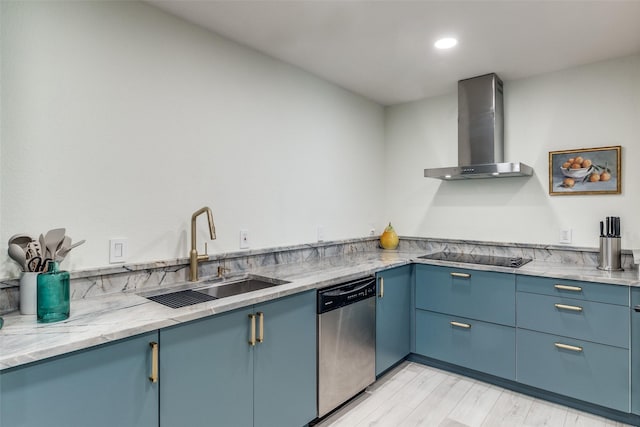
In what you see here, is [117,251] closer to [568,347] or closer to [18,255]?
[18,255]

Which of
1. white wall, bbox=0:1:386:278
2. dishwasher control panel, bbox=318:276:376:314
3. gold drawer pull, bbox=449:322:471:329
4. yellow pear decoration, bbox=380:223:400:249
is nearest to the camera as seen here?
white wall, bbox=0:1:386:278

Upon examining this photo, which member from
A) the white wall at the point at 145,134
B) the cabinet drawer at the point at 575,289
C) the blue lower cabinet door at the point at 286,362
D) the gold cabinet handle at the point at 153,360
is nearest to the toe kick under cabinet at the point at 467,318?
the cabinet drawer at the point at 575,289

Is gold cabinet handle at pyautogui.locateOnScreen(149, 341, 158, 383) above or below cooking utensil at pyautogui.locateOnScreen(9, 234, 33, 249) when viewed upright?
below

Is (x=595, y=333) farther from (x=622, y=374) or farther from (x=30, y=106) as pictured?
(x=30, y=106)

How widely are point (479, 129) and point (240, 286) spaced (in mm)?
2311

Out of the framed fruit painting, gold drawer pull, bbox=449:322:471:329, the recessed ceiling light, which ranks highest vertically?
the recessed ceiling light

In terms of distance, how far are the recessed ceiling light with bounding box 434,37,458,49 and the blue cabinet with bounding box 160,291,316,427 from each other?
185 cm

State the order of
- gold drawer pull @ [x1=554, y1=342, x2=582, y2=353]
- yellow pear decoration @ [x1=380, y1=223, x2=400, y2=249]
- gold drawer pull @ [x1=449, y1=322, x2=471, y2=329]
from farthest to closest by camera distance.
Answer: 1. yellow pear decoration @ [x1=380, y1=223, x2=400, y2=249]
2. gold drawer pull @ [x1=449, y1=322, x2=471, y2=329]
3. gold drawer pull @ [x1=554, y1=342, x2=582, y2=353]

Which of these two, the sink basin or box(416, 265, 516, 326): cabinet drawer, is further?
box(416, 265, 516, 326): cabinet drawer

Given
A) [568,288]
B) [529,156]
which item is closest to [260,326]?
[568,288]

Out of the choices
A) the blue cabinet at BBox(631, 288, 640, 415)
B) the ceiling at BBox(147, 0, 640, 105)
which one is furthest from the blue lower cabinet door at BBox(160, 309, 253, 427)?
the blue cabinet at BBox(631, 288, 640, 415)

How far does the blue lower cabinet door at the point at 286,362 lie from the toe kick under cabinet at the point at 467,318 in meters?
1.25

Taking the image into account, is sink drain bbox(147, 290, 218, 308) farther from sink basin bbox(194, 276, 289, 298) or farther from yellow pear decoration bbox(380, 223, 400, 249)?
yellow pear decoration bbox(380, 223, 400, 249)

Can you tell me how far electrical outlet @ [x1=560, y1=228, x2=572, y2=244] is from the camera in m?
2.70
